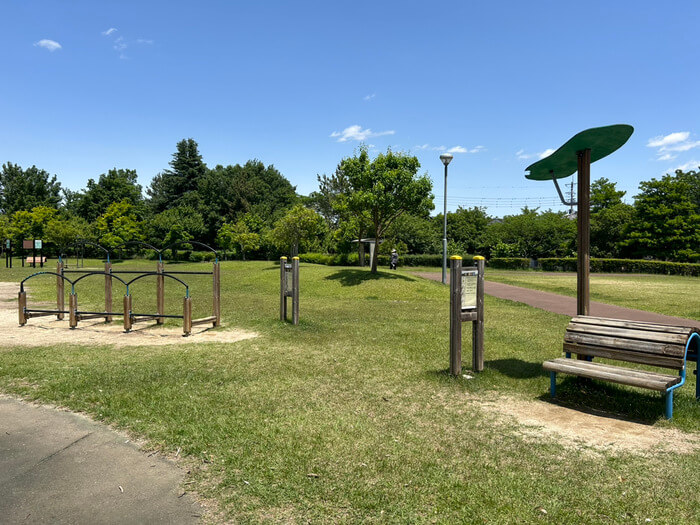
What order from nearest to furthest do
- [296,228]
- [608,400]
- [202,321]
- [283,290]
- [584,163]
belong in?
1. [608,400]
2. [584,163]
3. [202,321]
4. [283,290]
5. [296,228]

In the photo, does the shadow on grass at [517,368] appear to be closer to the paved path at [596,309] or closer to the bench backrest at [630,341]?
the bench backrest at [630,341]

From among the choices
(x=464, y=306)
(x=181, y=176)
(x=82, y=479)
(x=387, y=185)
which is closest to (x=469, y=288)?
(x=464, y=306)

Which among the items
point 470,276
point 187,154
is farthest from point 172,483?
point 187,154

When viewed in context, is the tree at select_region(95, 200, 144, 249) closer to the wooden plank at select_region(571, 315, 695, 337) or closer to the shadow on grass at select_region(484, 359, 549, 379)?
the shadow on grass at select_region(484, 359, 549, 379)

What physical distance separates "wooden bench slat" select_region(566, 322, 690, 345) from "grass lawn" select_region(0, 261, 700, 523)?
0.74 meters

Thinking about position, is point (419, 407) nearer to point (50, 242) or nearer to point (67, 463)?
point (67, 463)

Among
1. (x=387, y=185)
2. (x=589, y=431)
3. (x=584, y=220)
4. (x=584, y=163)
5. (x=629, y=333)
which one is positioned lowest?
(x=589, y=431)

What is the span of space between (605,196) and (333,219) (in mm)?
33894

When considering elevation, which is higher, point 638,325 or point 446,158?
point 446,158

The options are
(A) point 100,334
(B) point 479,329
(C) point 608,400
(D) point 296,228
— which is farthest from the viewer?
(D) point 296,228

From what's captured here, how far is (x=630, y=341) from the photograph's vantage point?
4906mm

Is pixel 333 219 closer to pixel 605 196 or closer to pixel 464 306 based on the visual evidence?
pixel 605 196

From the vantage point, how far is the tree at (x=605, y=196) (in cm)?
5444

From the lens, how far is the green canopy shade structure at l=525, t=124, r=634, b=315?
5.26 meters
